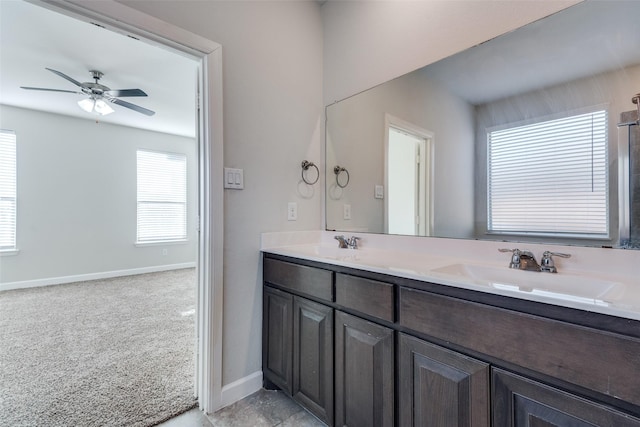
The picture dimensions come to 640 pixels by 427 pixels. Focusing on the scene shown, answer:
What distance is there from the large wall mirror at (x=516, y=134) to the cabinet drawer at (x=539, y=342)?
22.0 inches

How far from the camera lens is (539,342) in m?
0.78

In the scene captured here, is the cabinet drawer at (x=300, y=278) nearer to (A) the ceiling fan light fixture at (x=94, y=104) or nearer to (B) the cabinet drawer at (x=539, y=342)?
(B) the cabinet drawer at (x=539, y=342)

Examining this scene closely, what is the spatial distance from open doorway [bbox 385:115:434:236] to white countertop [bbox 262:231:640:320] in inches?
3.6

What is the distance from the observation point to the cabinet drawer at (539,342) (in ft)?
2.19

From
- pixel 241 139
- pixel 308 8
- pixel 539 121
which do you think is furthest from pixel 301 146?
pixel 539 121

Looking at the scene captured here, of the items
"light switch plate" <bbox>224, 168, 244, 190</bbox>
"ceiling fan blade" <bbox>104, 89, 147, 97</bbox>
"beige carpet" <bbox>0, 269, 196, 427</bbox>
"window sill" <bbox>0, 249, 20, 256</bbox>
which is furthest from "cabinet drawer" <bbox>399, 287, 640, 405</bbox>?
"window sill" <bbox>0, 249, 20, 256</bbox>

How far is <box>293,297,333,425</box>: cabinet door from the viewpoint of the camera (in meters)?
1.37

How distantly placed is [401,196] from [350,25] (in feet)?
4.01

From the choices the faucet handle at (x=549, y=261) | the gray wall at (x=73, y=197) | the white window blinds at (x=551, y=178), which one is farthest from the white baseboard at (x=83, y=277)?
the faucet handle at (x=549, y=261)

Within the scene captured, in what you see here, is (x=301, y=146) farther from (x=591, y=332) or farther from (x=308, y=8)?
(x=591, y=332)

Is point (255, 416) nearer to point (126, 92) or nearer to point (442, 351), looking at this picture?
point (442, 351)

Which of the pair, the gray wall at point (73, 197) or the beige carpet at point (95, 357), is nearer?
the beige carpet at point (95, 357)

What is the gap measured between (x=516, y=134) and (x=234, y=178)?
1.42m

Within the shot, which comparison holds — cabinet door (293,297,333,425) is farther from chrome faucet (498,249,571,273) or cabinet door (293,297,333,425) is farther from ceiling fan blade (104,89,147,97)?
ceiling fan blade (104,89,147,97)
